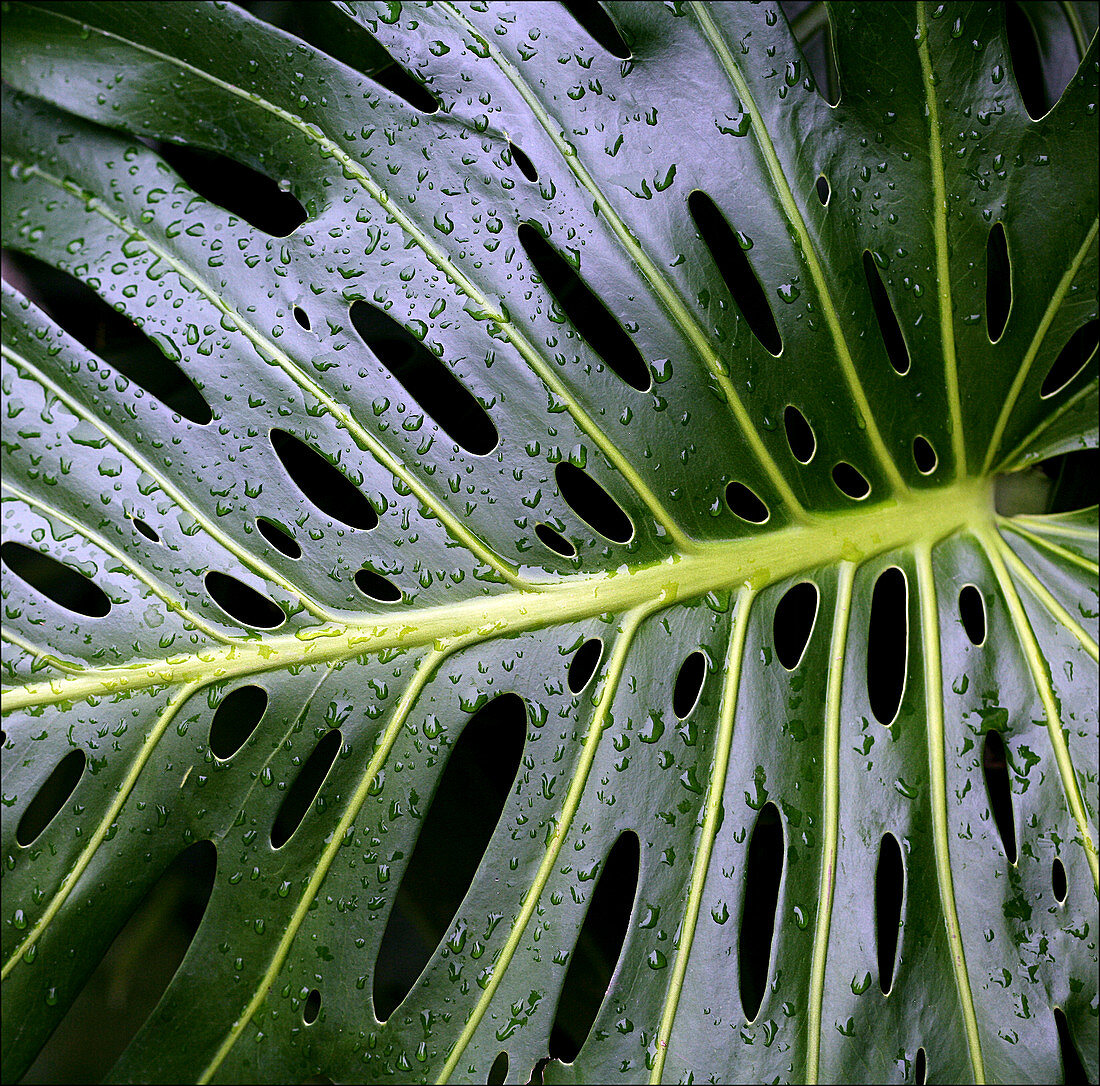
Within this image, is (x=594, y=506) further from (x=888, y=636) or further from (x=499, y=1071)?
(x=499, y=1071)

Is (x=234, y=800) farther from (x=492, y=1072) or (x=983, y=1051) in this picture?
(x=983, y=1051)

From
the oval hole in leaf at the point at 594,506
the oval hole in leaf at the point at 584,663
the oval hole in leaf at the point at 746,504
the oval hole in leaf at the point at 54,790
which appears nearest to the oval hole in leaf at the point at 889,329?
the oval hole in leaf at the point at 746,504

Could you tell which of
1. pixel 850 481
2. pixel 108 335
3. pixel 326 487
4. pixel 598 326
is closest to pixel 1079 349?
pixel 850 481

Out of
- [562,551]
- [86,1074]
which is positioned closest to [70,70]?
[562,551]

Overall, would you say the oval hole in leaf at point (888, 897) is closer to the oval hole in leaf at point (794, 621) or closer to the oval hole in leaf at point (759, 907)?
the oval hole in leaf at point (759, 907)

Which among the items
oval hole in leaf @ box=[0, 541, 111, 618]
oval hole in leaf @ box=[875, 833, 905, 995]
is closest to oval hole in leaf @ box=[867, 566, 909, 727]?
oval hole in leaf @ box=[875, 833, 905, 995]

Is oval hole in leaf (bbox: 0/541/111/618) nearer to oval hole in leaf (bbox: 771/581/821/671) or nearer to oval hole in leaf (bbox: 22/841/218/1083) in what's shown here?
oval hole in leaf (bbox: 22/841/218/1083)
